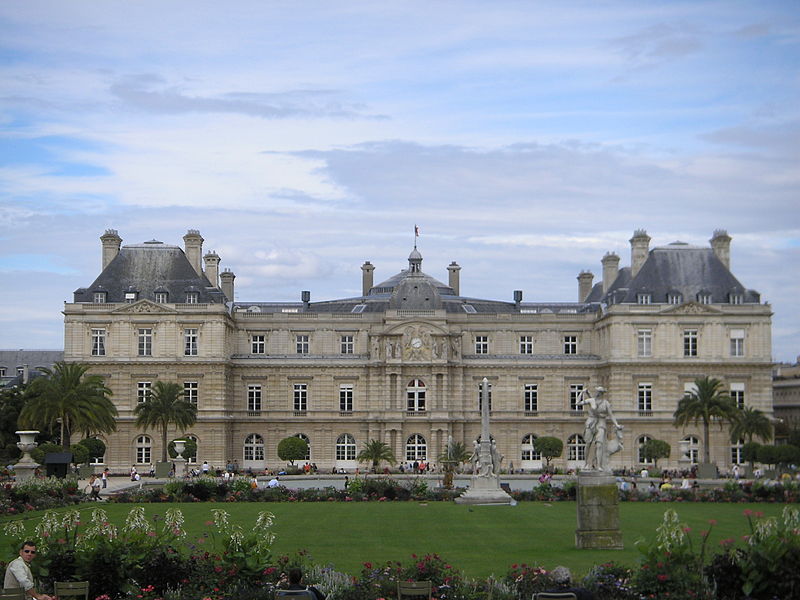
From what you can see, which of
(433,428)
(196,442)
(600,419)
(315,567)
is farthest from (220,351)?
(315,567)

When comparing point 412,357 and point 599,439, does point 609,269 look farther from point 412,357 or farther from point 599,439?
point 599,439

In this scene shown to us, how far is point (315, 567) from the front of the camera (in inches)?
1043

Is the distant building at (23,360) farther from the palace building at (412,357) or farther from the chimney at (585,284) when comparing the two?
the chimney at (585,284)

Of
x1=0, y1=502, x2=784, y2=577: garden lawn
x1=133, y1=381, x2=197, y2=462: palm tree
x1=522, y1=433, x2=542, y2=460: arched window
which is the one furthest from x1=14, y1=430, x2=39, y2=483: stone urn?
x1=522, y1=433, x2=542, y2=460: arched window

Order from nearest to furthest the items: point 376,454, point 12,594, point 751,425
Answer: point 12,594 < point 751,425 < point 376,454

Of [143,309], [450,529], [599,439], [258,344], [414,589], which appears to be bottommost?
[450,529]

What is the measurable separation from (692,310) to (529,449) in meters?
16.2

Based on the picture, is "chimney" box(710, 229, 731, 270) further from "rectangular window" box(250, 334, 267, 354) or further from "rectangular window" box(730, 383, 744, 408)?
"rectangular window" box(250, 334, 267, 354)

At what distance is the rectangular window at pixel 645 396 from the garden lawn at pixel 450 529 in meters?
37.5

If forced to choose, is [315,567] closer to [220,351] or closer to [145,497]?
[145,497]

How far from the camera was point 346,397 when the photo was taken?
9469cm

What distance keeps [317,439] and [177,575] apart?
69.2 metres

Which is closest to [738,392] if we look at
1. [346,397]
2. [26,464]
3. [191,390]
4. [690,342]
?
[690,342]

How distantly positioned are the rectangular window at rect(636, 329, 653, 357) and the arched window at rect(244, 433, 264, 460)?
2936 centimetres
